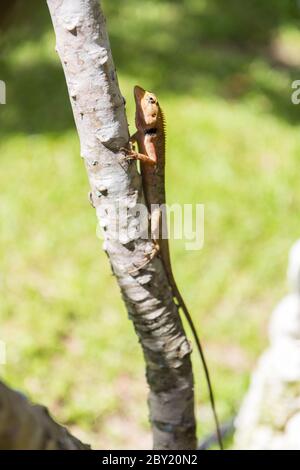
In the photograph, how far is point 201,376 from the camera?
3713mm

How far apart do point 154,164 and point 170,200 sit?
249 centimetres

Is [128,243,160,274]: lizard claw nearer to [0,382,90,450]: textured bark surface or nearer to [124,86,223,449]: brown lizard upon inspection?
[124,86,223,449]: brown lizard

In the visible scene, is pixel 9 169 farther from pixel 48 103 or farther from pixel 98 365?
pixel 98 365

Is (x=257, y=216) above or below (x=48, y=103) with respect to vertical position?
below

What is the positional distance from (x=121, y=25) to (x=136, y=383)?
14.2 ft

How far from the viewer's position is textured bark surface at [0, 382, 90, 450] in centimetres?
125

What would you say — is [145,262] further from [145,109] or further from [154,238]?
[145,109]

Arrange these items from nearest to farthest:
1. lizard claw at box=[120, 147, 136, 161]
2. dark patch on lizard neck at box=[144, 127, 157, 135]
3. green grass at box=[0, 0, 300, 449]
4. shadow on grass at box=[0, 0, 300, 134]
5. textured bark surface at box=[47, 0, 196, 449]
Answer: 1. textured bark surface at box=[47, 0, 196, 449]
2. lizard claw at box=[120, 147, 136, 161]
3. dark patch on lizard neck at box=[144, 127, 157, 135]
4. green grass at box=[0, 0, 300, 449]
5. shadow on grass at box=[0, 0, 300, 134]

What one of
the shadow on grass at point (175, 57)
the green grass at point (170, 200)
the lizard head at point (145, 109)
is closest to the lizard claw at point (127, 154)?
the lizard head at point (145, 109)

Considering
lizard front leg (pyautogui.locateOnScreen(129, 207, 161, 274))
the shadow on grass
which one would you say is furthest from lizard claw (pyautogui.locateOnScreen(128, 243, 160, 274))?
the shadow on grass

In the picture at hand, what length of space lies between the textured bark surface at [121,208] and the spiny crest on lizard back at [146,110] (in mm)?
449

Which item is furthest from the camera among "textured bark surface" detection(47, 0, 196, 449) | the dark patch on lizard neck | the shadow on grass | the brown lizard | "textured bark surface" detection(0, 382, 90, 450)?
the shadow on grass

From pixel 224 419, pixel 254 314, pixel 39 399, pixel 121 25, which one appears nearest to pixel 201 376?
pixel 224 419

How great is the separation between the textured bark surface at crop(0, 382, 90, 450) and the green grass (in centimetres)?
201
